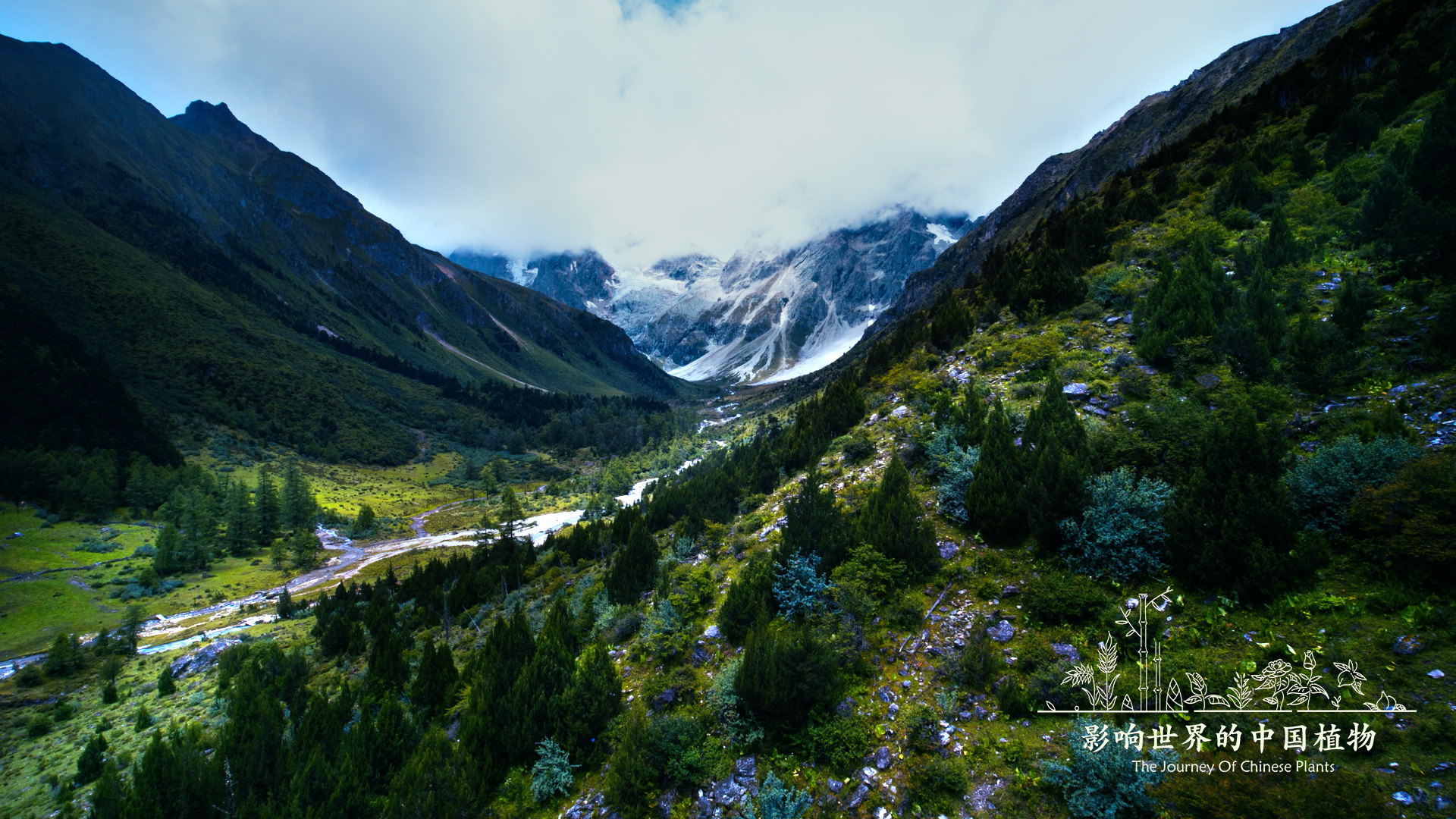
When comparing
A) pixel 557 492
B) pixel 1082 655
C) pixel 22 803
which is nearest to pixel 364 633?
pixel 22 803

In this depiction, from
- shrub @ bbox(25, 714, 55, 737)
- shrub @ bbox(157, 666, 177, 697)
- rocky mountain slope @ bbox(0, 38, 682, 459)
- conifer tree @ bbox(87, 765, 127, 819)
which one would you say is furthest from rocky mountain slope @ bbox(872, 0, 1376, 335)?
rocky mountain slope @ bbox(0, 38, 682, 459)

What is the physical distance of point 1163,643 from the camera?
27.6 feet

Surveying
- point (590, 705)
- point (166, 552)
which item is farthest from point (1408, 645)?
point (166, 552)

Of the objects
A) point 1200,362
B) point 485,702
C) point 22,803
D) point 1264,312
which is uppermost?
point 1264,312

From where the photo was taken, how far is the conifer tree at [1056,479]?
11.1 meters

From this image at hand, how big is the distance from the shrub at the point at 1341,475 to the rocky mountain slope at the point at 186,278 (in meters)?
126

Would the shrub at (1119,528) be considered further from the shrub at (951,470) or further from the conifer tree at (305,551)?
the conifer tree at (305,551)

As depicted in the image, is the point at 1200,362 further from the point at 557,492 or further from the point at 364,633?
the point at 557,492

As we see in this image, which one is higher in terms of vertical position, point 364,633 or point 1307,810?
point 1307,810

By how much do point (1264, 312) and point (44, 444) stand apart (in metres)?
114

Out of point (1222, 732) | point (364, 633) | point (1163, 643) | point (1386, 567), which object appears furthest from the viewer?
point (364, 633)

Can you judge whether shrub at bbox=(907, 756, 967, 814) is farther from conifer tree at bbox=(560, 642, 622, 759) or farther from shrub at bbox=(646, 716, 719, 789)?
conifer tree at bbox=(560, 642, 622, 759)

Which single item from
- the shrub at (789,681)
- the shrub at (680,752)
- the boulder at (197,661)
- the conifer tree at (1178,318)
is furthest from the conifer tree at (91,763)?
the conifer tree at (1178,318)

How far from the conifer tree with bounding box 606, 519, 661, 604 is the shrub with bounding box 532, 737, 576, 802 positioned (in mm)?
8490
